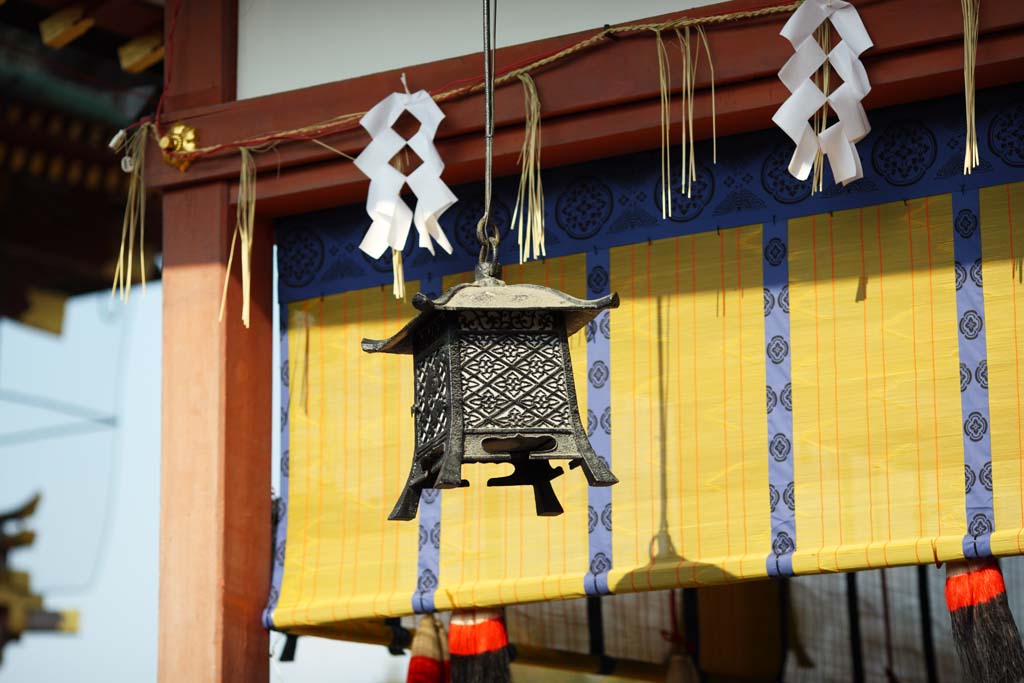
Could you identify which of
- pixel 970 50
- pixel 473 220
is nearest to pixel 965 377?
pixel 970 50

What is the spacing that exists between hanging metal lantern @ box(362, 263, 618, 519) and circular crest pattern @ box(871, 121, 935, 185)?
124 cm

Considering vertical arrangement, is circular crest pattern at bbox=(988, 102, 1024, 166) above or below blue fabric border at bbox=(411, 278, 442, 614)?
above

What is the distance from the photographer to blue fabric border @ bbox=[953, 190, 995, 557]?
13.3 feet

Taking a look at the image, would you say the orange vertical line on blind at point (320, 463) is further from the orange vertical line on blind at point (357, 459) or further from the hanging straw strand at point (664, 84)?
the hanging straw strand at point (664, 84)

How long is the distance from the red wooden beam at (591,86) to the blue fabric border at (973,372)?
404 millimetres

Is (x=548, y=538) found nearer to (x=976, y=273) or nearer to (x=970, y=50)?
(x=976, y=273)

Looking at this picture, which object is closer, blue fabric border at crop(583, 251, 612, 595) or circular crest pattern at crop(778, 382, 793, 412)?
circular crest pattern at crop(778, 382, 793, 412)

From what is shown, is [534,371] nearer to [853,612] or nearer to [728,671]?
[728,671]

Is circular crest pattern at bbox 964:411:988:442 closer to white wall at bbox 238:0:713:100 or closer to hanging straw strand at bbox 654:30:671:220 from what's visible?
hanging straw strand at bbox 654:30:671:220

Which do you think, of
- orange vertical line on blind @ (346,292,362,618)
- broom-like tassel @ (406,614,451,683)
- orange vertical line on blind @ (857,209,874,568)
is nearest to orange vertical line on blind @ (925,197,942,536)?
orange vertical line on blind @ (857,209,874,568)

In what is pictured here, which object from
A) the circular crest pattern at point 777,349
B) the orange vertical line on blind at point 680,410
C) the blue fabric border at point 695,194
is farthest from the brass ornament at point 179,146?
the circular crest pattern at point 777,349

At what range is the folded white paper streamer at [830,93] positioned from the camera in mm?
4152

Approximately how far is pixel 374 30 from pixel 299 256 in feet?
2.41

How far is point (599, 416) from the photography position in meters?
4.55
